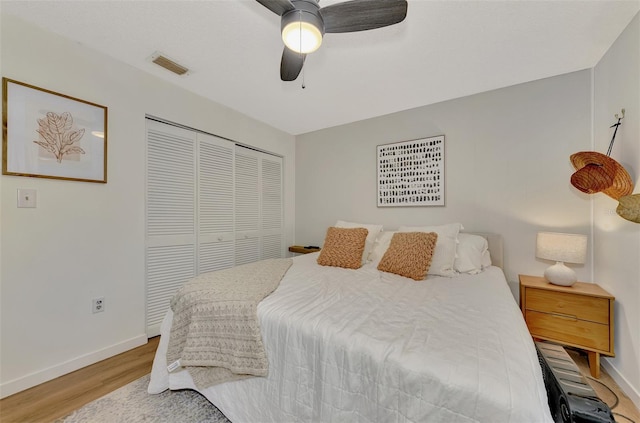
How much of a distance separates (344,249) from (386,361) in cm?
158

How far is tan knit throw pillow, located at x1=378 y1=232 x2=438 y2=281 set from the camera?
79.4 inches

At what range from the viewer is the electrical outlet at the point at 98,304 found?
1.99 metres

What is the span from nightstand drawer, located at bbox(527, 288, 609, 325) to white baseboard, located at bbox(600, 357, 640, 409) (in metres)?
0.34

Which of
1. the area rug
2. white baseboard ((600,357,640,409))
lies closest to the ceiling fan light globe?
the area rug

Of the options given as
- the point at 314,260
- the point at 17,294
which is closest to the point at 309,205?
the point at 314,260

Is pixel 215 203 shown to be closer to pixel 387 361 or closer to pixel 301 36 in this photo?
pixel 301 36

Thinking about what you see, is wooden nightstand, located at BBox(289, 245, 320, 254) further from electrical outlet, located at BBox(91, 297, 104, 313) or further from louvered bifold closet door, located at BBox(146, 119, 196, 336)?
electrical outlet, located at BBox(91, 297, 104, 313)

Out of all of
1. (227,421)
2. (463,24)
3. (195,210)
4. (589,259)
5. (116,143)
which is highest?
(463,24)

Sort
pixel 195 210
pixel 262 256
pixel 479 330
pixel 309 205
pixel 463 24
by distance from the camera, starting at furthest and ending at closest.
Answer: pixel 309 205 → pixel 262 256 → pixel 195 210 → pixel 463 24 → pixel 479 330

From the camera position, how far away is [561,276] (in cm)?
198

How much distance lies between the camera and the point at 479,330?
3.43 ft

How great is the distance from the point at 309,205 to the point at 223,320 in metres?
2.59

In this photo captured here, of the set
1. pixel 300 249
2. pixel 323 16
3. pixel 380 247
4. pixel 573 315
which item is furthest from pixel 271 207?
pixel 573 315

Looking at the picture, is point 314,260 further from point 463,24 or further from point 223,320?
point 463,24
